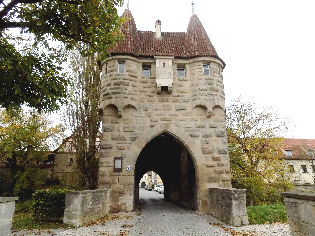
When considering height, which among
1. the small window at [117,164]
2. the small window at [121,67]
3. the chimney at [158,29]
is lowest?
the small window at [117,164]

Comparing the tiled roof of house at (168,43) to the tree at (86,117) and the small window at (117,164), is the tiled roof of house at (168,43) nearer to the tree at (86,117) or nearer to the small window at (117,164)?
the tree at (86,117)

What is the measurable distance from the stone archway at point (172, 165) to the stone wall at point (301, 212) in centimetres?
644

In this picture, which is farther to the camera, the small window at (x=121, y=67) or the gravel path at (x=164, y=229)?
the small window at (x=121, y=67)

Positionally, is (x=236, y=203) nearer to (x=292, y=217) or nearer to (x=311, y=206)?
(x=292, y=217)

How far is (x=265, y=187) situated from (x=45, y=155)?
16390 millimetres

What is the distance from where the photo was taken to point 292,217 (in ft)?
15.7

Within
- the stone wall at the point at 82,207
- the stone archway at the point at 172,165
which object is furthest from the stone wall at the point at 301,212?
the stone archway at the point at 172,165

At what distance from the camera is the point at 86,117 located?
483 inches

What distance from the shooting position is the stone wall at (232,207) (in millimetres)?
7078

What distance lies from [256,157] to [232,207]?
656 centimetres

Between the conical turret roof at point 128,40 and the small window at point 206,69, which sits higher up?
the conical turret roof at point 128,40

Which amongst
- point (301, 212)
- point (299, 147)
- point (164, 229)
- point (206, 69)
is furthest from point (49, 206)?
point (299, 147)

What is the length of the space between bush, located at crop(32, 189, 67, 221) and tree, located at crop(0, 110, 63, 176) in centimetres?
1011

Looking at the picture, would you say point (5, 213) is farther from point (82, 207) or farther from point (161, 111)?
point (161, 111)
